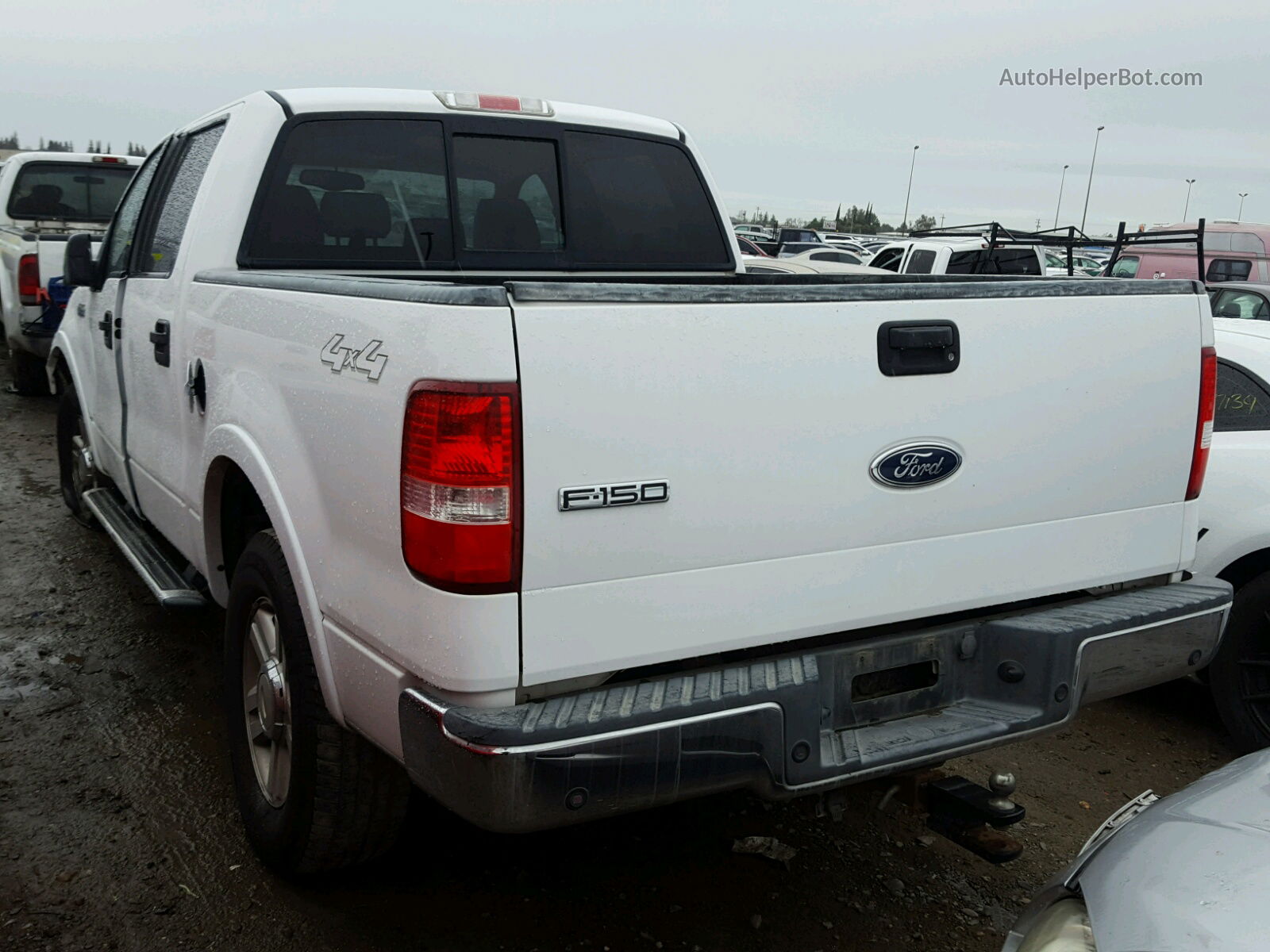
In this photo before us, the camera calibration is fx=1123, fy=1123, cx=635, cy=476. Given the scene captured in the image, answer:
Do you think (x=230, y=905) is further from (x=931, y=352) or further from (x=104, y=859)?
(x=931, y=352)

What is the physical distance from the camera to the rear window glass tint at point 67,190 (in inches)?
418

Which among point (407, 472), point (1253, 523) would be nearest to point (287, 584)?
point (407, 472)

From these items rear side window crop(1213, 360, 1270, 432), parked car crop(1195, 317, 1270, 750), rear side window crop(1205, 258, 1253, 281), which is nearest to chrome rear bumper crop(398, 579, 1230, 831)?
parked car crop(1195, 317, 1270, 750)

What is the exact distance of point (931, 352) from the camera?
8.20 feet

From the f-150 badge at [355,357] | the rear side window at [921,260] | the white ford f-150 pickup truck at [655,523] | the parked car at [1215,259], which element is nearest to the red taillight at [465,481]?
the white ford f-150 pickup truck at [655,523]

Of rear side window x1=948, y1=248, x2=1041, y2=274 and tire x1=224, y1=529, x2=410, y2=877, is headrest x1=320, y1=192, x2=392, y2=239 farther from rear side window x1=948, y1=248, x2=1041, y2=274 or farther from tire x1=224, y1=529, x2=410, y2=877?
rear side window x1=948, y1=248, x2=1041, y2=274

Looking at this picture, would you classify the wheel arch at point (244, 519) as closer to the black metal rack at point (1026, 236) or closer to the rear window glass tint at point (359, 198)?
the rear window glass tint at point (359, 198)

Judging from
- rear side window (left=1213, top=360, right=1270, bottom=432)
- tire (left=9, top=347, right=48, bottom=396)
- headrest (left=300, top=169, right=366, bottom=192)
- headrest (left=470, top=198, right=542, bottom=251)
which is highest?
headrest (left=300, top=169, right=366, bottom=192)

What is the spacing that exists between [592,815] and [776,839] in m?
1.39

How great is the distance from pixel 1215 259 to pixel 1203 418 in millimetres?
17174

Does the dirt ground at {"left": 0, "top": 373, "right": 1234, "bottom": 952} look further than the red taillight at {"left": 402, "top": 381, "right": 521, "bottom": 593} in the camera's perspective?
Yes

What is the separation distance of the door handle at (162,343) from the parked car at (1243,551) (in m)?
3.72

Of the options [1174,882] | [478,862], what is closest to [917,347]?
[1174,882]

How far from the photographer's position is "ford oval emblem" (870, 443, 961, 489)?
247cm
